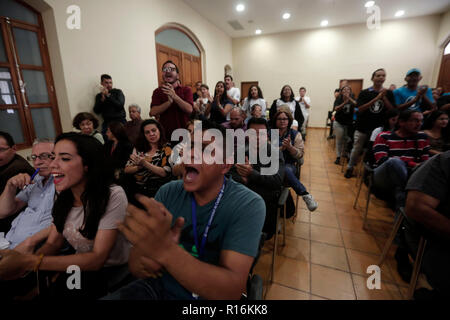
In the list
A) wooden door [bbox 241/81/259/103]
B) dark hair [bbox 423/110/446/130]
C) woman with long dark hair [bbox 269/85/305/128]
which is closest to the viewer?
dark hair [bbox 423/110/446/130]

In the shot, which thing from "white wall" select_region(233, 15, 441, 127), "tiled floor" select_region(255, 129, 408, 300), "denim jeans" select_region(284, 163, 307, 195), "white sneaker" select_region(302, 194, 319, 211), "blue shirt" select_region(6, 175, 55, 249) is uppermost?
"white wall" select_region(233, 15, 441, 127)

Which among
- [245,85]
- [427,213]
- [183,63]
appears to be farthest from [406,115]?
[245,85]

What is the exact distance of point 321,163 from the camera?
486 cm

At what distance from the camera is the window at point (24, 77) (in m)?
2.68

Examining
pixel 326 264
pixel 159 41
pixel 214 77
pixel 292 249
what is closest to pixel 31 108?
pixel 159 41

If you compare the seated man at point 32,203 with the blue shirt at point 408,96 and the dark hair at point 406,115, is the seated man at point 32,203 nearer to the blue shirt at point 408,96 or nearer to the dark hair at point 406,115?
the dark hair at point 406,115

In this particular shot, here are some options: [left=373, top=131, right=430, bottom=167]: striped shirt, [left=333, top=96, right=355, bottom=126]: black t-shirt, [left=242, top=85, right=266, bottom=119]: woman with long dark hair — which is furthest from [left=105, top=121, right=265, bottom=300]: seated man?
[left=333, top=96, right=355, bottom=126]: black t-shirt

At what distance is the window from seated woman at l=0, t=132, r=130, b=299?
8.44 ft

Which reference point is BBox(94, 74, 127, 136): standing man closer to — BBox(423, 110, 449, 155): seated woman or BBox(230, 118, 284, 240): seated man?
BBox(230, 118, 284, 240): seated man

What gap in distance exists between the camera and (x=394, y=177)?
80.6 inches

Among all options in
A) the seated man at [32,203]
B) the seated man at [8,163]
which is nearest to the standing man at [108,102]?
the seated man at [8,163]

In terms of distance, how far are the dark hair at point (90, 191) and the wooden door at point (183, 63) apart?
448 centimetres

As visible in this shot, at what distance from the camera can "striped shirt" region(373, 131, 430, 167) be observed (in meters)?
2.26

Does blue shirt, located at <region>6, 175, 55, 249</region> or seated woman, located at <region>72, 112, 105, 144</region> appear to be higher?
seated woman, located at <region>72, 112, 105, 144</region>
